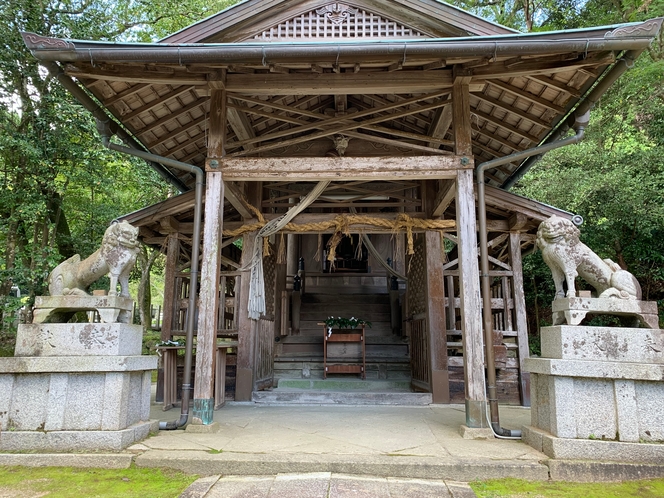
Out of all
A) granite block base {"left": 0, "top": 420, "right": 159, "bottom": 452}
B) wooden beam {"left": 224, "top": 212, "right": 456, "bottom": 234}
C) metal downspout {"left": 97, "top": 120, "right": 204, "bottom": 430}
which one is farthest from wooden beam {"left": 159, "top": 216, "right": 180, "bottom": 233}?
granite block base {"left": 0, "top": 420, "right": 159, "bottom": 452}

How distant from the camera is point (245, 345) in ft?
23.3

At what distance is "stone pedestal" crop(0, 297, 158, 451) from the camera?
13.2ft

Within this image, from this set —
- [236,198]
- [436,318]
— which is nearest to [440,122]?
[436,318]

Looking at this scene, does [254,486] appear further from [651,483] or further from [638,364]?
[638,364]

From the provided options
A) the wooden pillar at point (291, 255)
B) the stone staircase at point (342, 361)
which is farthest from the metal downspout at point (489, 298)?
the wooden pillar at point (291, 255)

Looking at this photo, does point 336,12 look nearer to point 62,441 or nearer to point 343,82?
point 343,82

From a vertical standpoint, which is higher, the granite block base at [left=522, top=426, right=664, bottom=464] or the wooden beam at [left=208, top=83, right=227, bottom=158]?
the wooden beam at [left=208, top=83, right=227, bottom=158]

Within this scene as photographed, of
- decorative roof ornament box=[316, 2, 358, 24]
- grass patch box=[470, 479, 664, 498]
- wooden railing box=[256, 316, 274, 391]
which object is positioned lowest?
grass patch box=[470, 479, 664, 498]

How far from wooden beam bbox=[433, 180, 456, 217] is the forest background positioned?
4915 mm

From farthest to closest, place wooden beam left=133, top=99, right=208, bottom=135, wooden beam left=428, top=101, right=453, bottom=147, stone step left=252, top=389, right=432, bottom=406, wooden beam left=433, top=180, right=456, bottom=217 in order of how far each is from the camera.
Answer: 1. stone step left=252, top=389, right=432, bottom=406
2. wooden beam left=428, top=101, right=453, bottom=147
3. wooden beam left=133, top=99, right=208, bottom=135
4. wooden beam left=433, top=180, right=456, bottom=217

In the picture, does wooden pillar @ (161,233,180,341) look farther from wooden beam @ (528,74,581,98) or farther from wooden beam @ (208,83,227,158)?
wooden beam @ (528,74,581,98)

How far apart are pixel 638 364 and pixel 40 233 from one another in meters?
12.5

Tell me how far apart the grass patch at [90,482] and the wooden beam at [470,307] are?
2907 millimetres

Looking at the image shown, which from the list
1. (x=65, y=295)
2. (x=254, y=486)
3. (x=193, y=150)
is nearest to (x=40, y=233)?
(x=193, y=150)
